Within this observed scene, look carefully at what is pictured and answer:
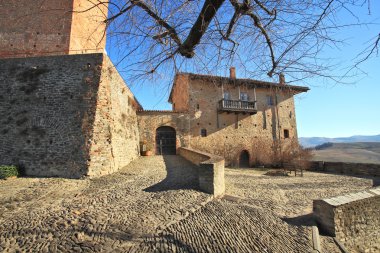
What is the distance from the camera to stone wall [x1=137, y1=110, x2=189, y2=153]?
15.5 m

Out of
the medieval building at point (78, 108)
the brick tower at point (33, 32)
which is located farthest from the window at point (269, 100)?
the brick tower at point (33, 32)

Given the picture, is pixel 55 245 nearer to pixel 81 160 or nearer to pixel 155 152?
pixel 81 160

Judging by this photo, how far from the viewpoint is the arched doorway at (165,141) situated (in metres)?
15.9

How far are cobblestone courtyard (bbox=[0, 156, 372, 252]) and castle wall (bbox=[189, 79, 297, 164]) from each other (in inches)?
408

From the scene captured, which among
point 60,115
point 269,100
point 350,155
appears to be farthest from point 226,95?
point 350,155

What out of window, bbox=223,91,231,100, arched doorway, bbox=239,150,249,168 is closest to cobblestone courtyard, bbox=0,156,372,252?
arched doorway, bbox=239,150,249,168

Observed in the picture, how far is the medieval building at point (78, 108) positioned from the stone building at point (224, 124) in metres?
0.09

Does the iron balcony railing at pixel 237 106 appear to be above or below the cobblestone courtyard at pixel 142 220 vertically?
above

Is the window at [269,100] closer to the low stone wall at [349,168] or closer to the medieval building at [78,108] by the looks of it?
the medieval building at [78,108]

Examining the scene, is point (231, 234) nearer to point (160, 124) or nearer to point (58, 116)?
point (58, 116)

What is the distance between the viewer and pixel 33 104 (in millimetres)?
8625

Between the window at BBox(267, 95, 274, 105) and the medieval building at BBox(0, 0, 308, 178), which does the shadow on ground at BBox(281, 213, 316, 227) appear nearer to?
the medieval building at BBox(0, 0, 308, 178)

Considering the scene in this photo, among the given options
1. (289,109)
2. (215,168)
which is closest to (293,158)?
(289,109)

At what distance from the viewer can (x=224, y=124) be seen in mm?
17562
